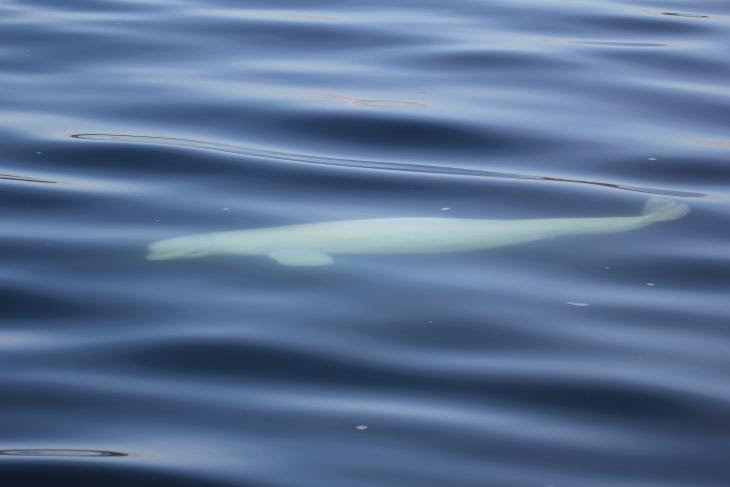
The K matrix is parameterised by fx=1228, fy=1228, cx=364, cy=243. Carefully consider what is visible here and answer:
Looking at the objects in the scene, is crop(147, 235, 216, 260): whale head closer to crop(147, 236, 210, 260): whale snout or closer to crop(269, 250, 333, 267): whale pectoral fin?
crop(147, 236, 210, 260): whale snout

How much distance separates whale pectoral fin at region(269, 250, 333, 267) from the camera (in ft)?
16.9

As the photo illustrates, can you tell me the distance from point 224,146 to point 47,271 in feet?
6.59

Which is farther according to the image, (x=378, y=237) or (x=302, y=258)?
(x=378, y=237)

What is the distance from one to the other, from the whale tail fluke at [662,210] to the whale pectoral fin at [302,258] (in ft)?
5.35

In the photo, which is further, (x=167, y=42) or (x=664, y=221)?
(x=167, y=42)

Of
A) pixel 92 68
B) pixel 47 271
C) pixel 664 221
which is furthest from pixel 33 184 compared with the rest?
pixel 664 221

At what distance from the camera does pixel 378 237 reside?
5.42 metres

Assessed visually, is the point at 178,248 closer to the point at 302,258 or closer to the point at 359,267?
the point at 302,258

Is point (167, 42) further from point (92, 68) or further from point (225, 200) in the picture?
point (225, 200)

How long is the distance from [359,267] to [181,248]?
76 centimetres

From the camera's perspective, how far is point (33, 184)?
618 cm

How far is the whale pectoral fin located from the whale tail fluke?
5.35 ft

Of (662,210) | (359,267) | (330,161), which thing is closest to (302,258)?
(359,267)

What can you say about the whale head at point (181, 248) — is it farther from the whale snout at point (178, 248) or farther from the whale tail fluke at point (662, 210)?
the whale tail fluke at point (662, 210)
